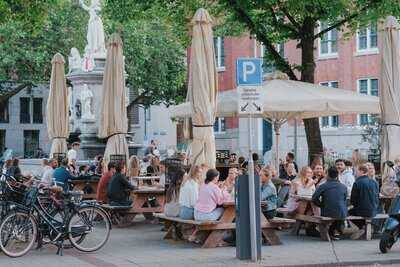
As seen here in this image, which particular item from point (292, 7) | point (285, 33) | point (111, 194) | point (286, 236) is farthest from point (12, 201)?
point (285, 33)

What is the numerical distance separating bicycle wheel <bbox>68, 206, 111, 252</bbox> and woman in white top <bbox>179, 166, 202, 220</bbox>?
1453mm

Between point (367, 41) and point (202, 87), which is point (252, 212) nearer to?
point (202, 87)

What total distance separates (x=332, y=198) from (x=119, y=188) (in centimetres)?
470

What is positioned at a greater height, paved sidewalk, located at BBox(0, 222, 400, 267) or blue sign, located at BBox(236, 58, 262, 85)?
blue sign, located at BBox(236, 58, 262, 85)

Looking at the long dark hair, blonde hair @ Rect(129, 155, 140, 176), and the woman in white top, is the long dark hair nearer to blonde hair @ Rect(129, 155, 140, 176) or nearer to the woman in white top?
the woman in white top

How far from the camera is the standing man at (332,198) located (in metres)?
14.6

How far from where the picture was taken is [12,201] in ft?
44.6

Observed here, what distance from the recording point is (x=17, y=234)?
510 inches

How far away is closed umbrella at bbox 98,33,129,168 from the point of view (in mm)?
19734

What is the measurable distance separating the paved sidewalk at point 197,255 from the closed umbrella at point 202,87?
2.12 metres

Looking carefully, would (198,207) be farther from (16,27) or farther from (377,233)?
(16,27)

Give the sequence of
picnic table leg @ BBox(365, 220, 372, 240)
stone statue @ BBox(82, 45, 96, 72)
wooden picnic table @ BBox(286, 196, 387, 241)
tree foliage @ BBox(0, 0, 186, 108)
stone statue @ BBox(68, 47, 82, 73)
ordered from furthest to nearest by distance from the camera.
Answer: tree foliage @ BBox(0, 0, 186, 108), stone statue @ BBox(68, 47, 82, 73), stone statue @ BBox(82, 45, 96, 72), picnic table leg @ BBox(365, 220, 372, 240), wooden picnic table @ BBox(286, 196, 387, 241)

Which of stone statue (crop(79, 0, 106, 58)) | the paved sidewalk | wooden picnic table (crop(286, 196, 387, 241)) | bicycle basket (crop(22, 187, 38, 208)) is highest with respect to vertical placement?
stone statue (crop(79, 0, 106, 58))

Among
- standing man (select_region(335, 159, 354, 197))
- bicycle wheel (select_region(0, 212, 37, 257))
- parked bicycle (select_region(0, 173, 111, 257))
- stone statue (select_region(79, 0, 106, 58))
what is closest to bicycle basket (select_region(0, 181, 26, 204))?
parked bicycle (select_region(0, 173, 111, 257))
